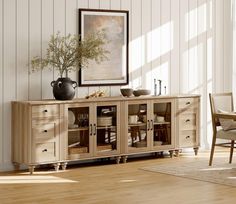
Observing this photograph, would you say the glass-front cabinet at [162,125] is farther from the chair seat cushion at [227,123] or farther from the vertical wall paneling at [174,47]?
the chair seat cushion at [227,123]

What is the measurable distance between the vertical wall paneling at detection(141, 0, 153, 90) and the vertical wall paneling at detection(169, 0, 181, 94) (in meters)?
0.40

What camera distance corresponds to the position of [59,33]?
25.7 ft

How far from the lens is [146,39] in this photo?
8.66m

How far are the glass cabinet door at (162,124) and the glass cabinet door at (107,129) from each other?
604 mm

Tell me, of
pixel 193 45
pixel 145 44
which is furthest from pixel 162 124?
pixel 193 45

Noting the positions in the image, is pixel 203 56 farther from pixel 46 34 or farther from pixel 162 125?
pixel 46 34

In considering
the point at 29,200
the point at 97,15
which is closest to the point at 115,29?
the point at 97,15

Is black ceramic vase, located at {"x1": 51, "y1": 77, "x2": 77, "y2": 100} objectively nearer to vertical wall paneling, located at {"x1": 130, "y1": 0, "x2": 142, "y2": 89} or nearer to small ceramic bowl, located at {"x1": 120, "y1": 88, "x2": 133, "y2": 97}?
small ceramic bowl, located at {"x1": 120, "y1": 88, "x2": 133, "y2": 97}

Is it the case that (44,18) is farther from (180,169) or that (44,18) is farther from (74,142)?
(180,169)

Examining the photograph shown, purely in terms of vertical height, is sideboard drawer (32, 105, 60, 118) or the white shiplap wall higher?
the white shiplap wall

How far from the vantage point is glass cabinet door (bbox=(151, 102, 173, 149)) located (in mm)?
8344

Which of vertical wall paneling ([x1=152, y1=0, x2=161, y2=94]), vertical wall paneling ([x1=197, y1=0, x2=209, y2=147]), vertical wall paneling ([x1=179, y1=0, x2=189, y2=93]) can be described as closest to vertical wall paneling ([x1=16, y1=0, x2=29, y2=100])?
vertical wall paneling ([x1=152, y1=0, x2=161, y2=94])

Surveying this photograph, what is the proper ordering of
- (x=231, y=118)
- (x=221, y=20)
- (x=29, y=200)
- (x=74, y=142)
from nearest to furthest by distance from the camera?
(x=29, y=200), (x=231, y=118), (x=74, y=142), (x=221, y=20)

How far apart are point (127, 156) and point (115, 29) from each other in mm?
1677
